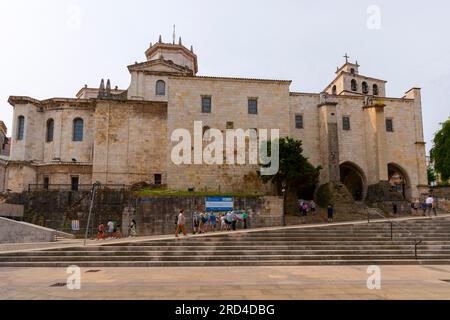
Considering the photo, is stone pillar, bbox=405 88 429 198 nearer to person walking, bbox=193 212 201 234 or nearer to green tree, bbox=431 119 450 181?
green tree, bbox=431 119 450 181

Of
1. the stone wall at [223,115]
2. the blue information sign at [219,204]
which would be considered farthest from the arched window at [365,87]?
the blue information sign at [219,204]

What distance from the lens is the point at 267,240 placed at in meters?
16.3

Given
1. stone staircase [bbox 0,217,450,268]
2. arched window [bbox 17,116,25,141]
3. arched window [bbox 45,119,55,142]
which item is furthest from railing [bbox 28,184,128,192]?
stone staircase [bbox 0,217,450,268]

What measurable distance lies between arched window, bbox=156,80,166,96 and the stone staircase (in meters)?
22.1

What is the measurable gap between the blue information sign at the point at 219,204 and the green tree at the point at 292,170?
4.40 meters

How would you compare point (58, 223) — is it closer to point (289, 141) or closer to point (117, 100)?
point (117, 100)

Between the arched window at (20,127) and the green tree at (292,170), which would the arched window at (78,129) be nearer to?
the arched window at (20,127)

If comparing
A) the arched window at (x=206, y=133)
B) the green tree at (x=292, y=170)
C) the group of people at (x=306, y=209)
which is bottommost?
the group of people at (x=306, y=209)

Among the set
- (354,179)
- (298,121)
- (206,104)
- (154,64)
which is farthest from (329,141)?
(154,64)

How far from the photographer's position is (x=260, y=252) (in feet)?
48.1

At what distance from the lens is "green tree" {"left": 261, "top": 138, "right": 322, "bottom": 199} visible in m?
26.0

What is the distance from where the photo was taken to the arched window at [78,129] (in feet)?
111
